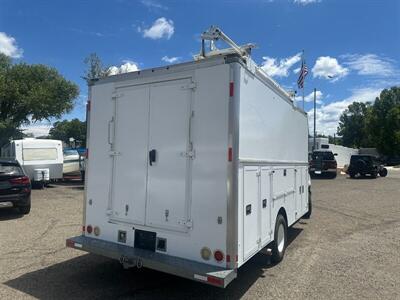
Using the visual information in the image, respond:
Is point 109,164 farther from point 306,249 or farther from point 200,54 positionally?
point 306,249

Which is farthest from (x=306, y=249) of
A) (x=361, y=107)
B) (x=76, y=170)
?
(x=361, y=107)

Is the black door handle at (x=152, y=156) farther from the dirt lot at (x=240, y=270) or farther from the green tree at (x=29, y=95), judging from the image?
the green tree at (x=29, y=95)

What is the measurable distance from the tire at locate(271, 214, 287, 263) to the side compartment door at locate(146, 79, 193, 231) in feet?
6.44

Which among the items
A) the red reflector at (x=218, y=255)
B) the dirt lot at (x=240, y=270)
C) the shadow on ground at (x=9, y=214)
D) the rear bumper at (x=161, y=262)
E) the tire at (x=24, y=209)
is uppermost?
the red reflector at (x=218, y=255)

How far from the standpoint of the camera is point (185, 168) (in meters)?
4.91

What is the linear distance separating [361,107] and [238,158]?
10847cm

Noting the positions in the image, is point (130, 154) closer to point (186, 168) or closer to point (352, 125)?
point (186, 168)

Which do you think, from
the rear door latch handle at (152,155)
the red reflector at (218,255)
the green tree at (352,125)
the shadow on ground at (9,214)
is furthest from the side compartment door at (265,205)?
the green tree at (352,125)

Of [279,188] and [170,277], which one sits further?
[279,188]

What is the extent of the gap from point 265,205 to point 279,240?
1.21 metres

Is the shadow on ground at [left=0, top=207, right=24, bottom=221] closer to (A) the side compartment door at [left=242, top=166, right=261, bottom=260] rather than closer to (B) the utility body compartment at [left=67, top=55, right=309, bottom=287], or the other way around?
(B) the utility body compartment at [left=67, top=55, right=309, bottom=287]

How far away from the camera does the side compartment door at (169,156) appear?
4.91m

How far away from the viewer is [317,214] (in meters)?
11.8

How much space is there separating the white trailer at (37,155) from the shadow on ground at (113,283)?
13183 millimetres
